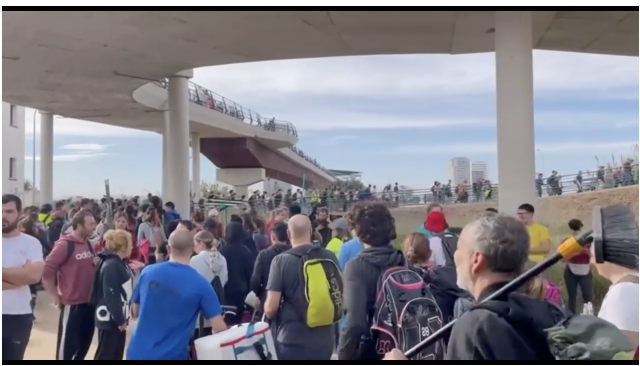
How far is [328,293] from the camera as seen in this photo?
489 cm

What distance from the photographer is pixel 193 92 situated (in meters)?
29.0

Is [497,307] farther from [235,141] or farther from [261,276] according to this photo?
[235,141]

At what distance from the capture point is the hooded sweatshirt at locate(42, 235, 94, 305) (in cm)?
608

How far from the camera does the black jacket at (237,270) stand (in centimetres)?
682

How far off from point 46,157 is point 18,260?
25.8 metres

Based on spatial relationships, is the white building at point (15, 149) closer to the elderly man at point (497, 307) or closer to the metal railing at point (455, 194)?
the metal railing at point (455, 194)

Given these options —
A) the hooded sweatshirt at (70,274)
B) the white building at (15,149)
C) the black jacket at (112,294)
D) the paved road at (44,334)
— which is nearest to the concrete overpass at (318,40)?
the paved road at (44,334)

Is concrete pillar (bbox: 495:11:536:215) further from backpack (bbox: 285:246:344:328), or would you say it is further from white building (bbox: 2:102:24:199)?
white building (bbox: 2:102:24:199)

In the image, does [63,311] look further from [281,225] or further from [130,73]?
[130,73]

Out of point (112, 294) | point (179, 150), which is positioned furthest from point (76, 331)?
point (179, 150)

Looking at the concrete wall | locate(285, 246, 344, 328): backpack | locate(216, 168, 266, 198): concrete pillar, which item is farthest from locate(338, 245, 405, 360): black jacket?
locate(216, 168, 266, 198): concrete pillar

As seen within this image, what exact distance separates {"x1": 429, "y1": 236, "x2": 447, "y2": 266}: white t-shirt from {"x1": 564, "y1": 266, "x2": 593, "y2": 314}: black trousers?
327 cm

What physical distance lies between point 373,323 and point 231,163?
40836mm

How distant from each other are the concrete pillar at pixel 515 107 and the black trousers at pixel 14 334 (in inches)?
289
